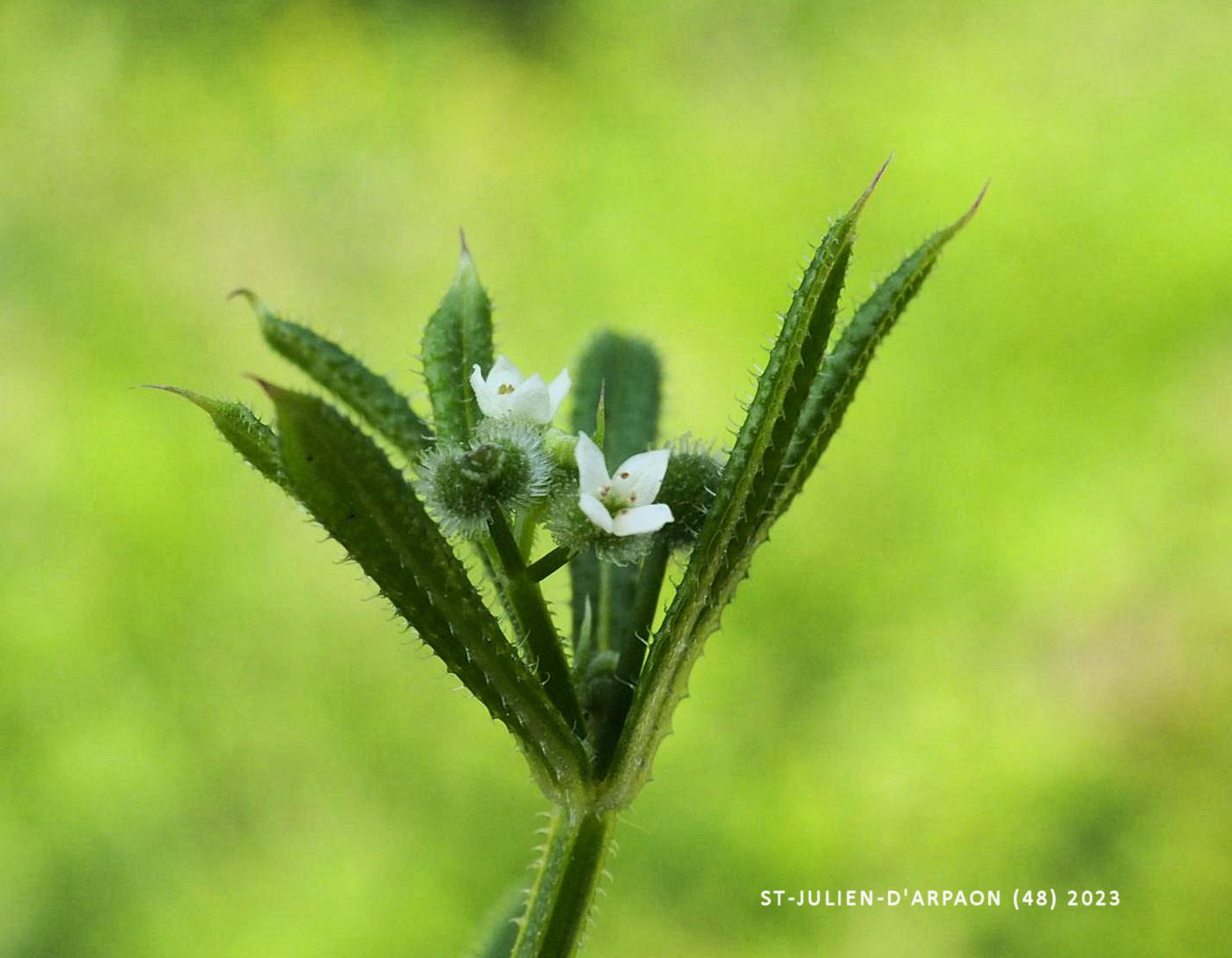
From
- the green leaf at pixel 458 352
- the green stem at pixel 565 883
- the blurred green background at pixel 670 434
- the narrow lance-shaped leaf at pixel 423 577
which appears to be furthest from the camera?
the blurred green background at pixel 670 434

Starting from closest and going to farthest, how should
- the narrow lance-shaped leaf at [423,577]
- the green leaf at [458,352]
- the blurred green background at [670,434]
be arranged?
the narrow lance-shaped leaf at [423,577] → the green leaf at [458,352] → the blurred green background at [670,434]

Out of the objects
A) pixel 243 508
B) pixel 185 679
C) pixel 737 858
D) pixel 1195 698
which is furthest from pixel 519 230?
pixel 1195 698

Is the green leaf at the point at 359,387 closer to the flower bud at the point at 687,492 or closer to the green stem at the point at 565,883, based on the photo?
the flower bud at the point at 687,492

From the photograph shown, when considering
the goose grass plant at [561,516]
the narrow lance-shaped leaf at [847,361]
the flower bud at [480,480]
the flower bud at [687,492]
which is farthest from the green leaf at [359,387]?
the narrow lance-shaped leaf at [847,361]

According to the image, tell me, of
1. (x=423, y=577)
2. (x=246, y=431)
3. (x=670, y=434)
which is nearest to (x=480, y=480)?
(x=423, y=577)

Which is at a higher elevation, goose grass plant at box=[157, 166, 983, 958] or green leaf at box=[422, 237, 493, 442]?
green leaf at box=[422, 237, 493, 442]

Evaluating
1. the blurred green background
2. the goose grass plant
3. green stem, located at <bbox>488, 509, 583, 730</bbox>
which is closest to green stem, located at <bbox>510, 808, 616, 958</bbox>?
the goose grass plant

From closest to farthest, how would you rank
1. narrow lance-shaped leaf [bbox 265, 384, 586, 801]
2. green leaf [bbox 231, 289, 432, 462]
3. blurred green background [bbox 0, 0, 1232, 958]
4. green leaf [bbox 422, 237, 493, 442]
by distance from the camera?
1. narrow lance-shaped leaf [bbox 265, 384, 586, 801]
2. green leaf [bbox 231, 289, 432, 462]
3. green leaf [bbox 422, 237, 493, 442]
4. blurred green background [bbox 0, 0, 1232, 958]

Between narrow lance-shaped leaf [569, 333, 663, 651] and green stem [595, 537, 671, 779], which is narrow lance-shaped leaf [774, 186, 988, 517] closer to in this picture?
green stem [595, 537, 671, 779]
